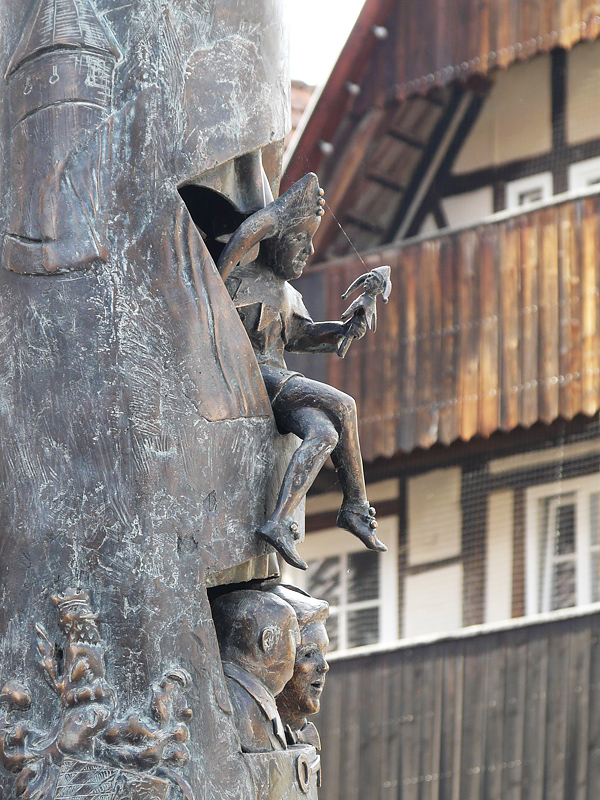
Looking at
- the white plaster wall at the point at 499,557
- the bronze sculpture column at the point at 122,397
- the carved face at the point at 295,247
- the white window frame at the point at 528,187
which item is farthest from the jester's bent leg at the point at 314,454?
the white window frame at the point at 528,187

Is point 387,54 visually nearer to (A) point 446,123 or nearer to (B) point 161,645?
(A) point 446,123

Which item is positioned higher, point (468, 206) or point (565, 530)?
point (468, 206)

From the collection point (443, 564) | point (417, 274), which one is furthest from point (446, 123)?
point (443, 564)

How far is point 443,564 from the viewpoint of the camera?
1656 centimetres

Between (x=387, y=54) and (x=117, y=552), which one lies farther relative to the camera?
(x=387, y=54)

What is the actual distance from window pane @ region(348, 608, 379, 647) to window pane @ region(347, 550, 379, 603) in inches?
7.0

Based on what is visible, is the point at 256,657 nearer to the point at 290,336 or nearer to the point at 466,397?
the point at 290,336

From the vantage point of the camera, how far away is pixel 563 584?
15758 millimetres

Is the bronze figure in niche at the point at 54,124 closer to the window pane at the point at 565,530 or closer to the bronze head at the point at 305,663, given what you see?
the bronze head at the point at 305,663

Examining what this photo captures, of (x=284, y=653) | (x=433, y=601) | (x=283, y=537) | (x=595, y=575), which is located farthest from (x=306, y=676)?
(x=433, y=601)

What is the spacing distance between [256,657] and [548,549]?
36.5 ft

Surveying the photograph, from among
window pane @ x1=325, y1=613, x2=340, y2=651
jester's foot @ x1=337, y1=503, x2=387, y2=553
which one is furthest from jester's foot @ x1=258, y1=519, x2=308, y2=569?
window pane @ x1=325, y1=613, x2=340, y2=651

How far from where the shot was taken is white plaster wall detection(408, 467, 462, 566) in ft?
54.4

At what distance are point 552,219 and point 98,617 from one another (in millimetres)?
10592
